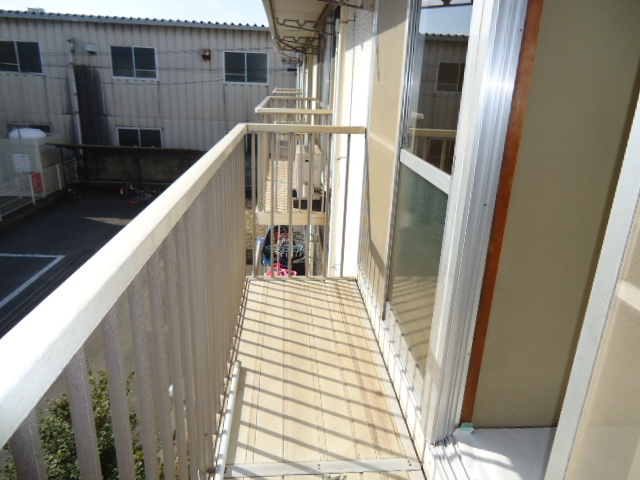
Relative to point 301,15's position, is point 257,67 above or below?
below

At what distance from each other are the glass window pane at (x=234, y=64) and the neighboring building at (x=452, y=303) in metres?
13.1

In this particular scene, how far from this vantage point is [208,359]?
5.29ft

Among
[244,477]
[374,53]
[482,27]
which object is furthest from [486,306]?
[374,53]

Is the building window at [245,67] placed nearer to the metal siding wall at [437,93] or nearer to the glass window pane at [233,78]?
the glass window pane at [233,78]

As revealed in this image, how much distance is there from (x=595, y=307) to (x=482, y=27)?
0.85 metres

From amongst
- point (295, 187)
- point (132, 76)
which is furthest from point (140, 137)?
point (295, 187)

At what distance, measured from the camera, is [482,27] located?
51.8 inches

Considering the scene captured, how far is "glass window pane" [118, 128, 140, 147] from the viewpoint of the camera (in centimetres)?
1541

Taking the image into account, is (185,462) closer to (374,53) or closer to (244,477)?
(244,477)

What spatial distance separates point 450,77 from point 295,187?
4882mm

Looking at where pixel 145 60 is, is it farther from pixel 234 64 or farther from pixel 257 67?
pixel 257 67

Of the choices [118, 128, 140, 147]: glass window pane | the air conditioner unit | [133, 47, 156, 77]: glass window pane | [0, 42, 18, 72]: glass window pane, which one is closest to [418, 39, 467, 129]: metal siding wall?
the air conditioner unit

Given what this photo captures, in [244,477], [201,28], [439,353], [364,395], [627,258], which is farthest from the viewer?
[201,28]

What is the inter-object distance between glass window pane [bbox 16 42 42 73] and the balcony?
1471cm
